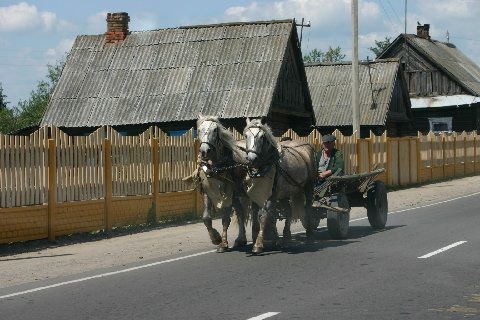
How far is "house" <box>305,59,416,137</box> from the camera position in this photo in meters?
50.1

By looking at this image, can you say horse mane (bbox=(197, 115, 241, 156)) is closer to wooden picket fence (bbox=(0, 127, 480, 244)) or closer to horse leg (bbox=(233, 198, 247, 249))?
horse leg (bbox=(233, 198, 247, 249))

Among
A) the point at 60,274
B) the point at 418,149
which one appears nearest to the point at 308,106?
the point at 418,149

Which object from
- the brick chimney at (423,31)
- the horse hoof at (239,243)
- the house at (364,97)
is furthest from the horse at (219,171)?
the brick chimney at (423,31)

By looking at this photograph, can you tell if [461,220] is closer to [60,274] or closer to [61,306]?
[60,274]

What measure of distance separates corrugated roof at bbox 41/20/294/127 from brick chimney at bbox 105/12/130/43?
34cm

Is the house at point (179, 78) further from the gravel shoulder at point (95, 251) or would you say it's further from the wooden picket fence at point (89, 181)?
the gravel shoulder at point (95, 251)

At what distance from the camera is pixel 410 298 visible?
9.77m

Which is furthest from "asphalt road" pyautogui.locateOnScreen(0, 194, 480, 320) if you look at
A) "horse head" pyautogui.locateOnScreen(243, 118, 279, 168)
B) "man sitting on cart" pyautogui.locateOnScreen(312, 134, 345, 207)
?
"horse head" pyautogui.locateOnScreen(243, 118, 279, 168)

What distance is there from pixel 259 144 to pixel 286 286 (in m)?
3.16

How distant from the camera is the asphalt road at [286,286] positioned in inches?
362

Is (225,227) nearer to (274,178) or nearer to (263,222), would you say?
(263,222)

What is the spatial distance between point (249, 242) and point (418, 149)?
2155 centimetres

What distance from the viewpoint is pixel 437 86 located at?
198ft

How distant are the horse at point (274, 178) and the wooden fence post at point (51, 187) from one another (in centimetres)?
419
